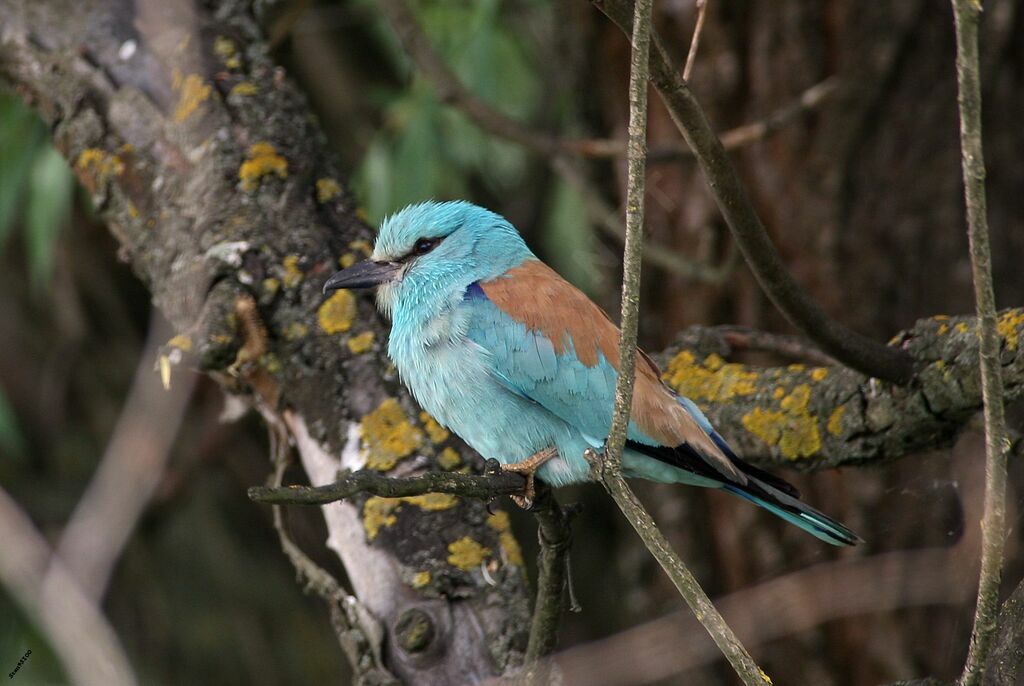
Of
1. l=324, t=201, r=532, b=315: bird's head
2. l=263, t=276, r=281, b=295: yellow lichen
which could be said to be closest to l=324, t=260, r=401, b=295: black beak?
l=324, t=201, r=532, b=315: bird's head

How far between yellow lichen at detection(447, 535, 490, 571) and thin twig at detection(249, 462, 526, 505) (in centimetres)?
46

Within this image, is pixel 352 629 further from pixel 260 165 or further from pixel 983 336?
pixel 983 336

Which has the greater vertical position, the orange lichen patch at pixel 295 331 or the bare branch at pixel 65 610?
the orange lichen patch at pixel 295 331

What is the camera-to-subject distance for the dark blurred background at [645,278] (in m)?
3.21

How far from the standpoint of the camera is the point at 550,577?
178 centimetres

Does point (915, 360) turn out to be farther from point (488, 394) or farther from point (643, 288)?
point (643, 288)

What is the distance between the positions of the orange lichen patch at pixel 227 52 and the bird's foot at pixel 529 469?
4.17 ft

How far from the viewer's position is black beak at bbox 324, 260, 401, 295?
2486 mm

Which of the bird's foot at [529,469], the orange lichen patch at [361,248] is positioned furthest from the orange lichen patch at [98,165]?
the bird's foot at [529,469]

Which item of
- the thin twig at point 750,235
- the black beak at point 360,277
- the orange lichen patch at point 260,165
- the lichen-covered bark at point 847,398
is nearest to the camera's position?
the thin twig at point 750,235

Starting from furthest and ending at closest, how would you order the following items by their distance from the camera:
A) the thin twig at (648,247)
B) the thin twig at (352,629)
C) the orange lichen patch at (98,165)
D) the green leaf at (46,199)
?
the green leaf at (46,199), the thin twig at (648,247), the orange lichen patch at (98,165), the thin twig at (352,629)

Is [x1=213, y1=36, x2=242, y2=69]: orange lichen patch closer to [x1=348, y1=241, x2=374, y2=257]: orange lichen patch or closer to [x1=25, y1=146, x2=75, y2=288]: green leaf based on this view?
[x1=348, y1=241, x2=374, y2=257]: orange lichen patch

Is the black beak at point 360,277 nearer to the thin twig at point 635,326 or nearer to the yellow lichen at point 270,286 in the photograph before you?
the yellow lichen at point 270,286

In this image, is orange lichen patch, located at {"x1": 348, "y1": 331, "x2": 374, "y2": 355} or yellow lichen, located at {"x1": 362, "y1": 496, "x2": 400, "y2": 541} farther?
orange lichen patch, located at {"x1": 348, "y1": 331, "x2": 374, "y2": 355}
